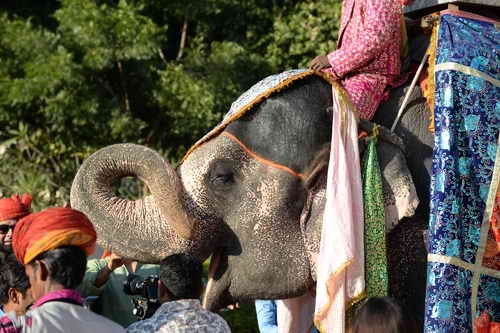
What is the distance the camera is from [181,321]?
3.06 metres

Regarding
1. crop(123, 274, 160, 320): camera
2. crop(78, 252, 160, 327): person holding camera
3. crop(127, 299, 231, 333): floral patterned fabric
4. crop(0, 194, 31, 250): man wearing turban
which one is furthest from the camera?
crop(78, 252, 160, 327): person holding camera

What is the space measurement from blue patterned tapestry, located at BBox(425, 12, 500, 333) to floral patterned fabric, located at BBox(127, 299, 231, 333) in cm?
126

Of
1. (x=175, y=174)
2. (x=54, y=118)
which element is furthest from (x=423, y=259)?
(x=54, y=118)

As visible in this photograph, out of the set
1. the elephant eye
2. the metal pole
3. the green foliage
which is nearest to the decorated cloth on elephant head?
the elephant eye

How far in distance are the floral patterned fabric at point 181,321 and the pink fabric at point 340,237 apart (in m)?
0.89

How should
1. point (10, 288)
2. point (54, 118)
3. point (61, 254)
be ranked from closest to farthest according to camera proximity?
1. point (61, 254)
2. point (10, 288)
3. point (54, 118)

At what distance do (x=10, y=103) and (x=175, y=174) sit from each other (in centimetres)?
742

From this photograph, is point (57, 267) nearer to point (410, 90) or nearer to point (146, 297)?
point (146, 297)

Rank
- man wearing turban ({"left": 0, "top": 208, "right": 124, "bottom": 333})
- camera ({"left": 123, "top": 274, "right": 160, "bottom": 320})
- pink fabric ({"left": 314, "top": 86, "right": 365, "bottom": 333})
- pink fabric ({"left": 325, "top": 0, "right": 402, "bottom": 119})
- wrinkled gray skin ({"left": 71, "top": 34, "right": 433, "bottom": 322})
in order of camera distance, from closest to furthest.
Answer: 1. man wearing turban ({"left": 0, "top": 208, "right": 124, "bottom": 333})
2. camera ({"left": 123, "top": 274, "right": 160, "bottom": 320})
3. pink fabric ({"left": 314, "top": 86, "right": 365, "bottom": 333})
4. wrinkled gray skin ({"left": 71, "top": 34, "right": 433, "bottom": 322})
5. pink fabric ({"left": 325, "top": 0, "right": 402, "bottom": 119})

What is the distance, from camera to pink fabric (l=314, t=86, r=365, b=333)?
3973mm

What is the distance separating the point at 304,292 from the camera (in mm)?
4234

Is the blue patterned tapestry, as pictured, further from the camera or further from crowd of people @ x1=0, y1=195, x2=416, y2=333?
the camera

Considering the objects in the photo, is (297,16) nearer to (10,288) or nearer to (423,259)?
(423,259)

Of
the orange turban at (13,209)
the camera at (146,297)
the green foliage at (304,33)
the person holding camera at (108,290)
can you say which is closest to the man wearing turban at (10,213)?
the orange turban at (13,209)
